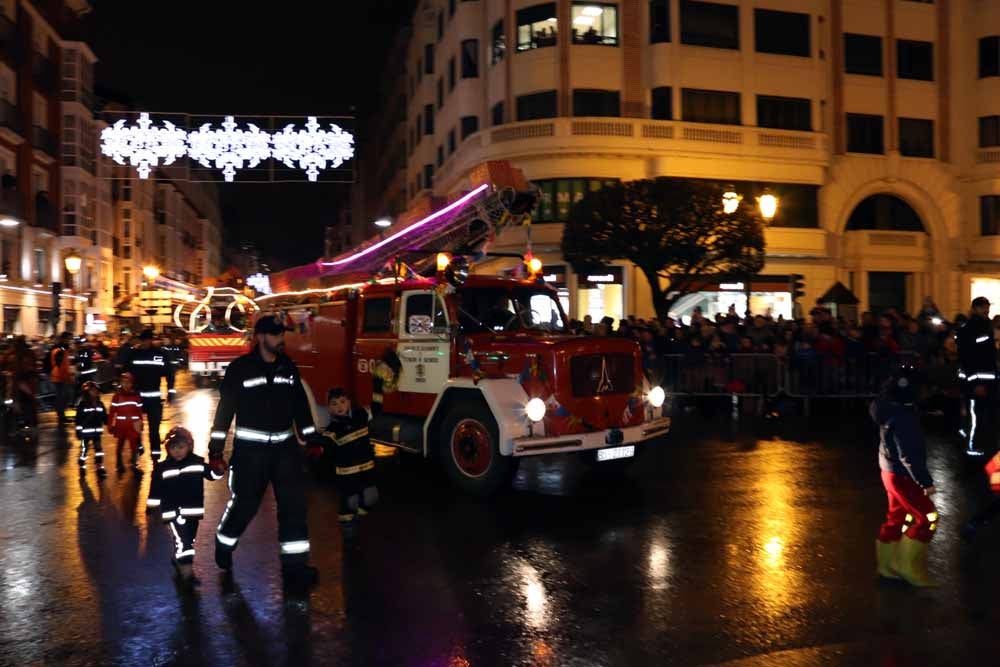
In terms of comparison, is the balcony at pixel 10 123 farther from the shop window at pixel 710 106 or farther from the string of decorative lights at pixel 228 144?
the shop window at pixel 710 106

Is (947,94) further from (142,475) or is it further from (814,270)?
→ (142,475)

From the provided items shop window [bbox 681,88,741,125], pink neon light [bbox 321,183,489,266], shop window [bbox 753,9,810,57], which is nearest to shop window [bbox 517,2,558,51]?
shop window [bbox 681,88,741,125]

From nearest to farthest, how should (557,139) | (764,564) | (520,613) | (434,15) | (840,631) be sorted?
(840,631) → (520,613) → (764,564) → (557,139) → (434,15)

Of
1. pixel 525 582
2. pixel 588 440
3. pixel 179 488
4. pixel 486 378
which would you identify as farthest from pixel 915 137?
pixel 179 488

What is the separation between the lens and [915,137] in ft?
119

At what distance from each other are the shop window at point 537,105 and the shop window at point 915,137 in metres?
14.8

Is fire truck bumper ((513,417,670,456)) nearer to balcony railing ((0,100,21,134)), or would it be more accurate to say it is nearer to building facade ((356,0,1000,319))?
building facade ((356,0,1000,319))

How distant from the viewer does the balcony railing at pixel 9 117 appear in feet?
121

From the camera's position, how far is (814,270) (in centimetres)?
3378

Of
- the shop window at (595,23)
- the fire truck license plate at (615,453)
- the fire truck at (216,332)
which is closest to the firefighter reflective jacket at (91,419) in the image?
the fire truck license plate at (615,453)

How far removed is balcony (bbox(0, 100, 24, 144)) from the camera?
36672 millimetres

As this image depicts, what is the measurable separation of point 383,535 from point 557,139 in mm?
24786

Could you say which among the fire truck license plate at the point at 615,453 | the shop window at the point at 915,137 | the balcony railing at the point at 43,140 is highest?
the balcony railing at the point at 43,140

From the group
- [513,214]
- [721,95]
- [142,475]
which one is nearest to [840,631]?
[513,214]
